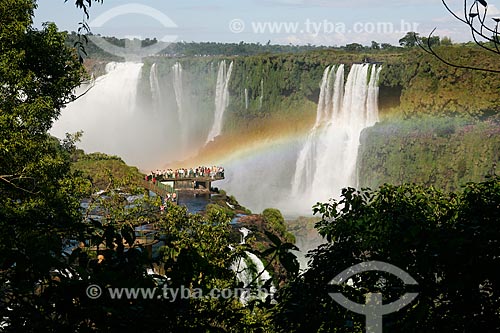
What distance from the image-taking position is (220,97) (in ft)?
198

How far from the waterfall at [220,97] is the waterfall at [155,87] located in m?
5.12

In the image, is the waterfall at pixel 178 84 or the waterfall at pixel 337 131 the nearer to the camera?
the waterfall at pixel 337 131

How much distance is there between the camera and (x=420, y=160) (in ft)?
147

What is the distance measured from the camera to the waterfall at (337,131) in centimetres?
4303

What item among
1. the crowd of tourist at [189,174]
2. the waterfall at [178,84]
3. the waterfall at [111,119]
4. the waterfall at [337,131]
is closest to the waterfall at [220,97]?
the waterfall at [178,84]

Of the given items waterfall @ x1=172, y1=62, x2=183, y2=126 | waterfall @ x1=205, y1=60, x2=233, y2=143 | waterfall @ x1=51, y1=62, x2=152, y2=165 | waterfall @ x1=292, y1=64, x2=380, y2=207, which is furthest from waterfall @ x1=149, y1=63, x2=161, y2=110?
waterfall @ x1=292, y1=64, x2=380, y2=207

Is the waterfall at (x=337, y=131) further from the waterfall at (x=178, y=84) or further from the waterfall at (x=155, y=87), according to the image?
the waterfall at (x=178, y=84)

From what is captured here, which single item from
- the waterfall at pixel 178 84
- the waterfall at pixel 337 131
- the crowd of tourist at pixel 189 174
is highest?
the waterfall at pixel 178 84

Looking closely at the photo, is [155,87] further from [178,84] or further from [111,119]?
[111,119]

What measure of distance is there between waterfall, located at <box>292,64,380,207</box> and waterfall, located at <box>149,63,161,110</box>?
1797 cm

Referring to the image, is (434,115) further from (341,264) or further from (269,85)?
(341,264)

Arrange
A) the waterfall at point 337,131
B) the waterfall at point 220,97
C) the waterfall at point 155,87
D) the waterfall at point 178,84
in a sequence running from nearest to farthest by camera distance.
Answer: the waterfall at point 337,131
the waterfall at point 220,97
the waterfall at point 155,87
the waterfall at point 178,84

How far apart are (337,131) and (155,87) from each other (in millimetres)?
21636

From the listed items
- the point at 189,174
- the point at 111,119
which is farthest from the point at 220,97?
the point at 189,174
